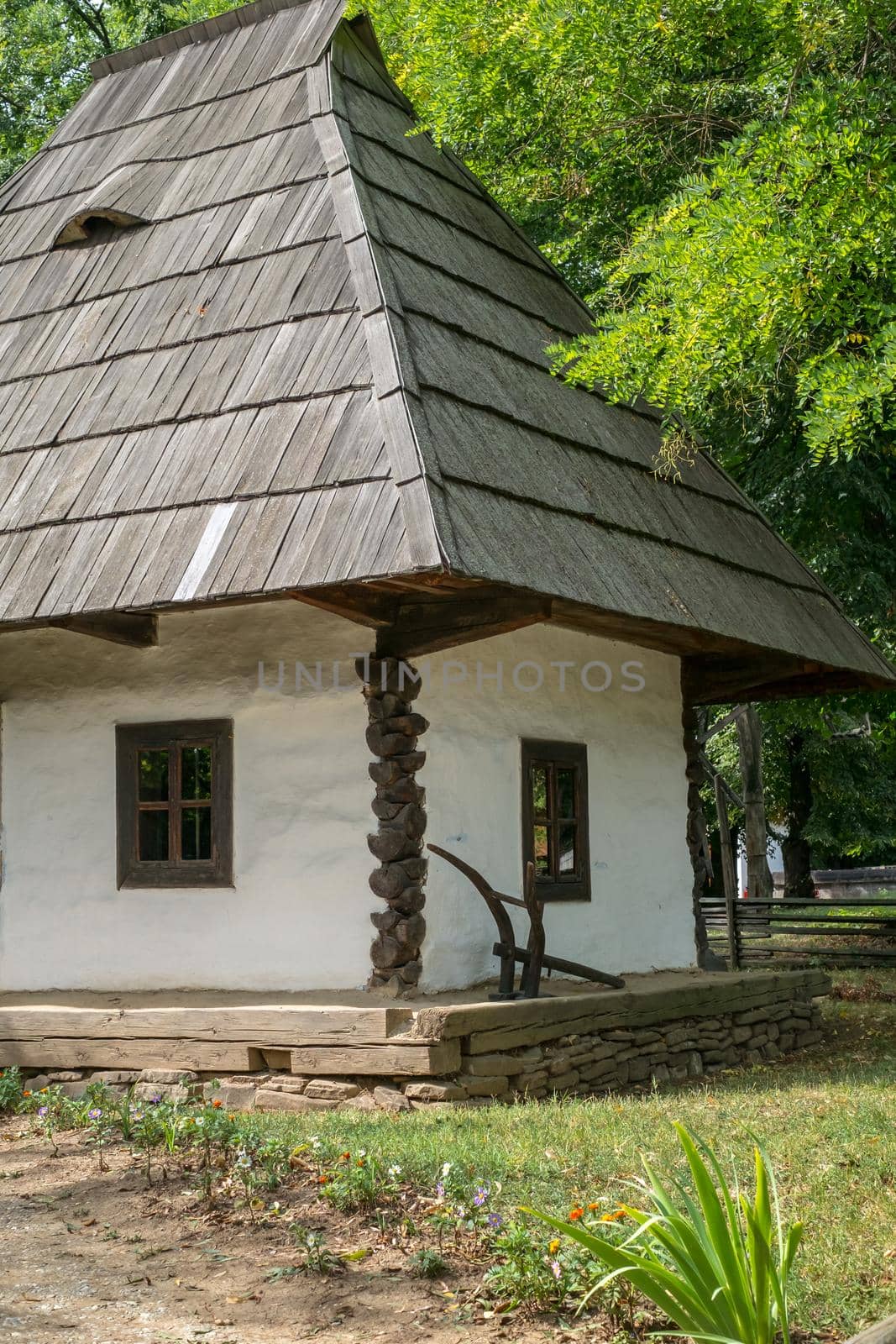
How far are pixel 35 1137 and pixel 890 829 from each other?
71.8 feet

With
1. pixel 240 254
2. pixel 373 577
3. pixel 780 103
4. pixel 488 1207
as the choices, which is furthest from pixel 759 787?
pixel 488 1207

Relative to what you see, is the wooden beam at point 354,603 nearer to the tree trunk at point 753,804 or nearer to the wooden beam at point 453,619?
the wooden beam at point 453,619

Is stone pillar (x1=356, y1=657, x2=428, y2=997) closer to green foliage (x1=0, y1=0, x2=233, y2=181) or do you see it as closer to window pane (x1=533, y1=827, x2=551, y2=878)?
window pane (x1=533, y1=827, x2=551, y2=878)

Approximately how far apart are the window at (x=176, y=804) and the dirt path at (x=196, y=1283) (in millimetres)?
2712

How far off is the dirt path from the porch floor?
1.54m

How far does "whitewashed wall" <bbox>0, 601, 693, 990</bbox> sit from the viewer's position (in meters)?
7.67

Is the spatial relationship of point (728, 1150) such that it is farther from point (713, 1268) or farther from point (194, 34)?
point (194, 34)

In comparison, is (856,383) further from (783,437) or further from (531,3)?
(783,437)

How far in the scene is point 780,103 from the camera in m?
9.45

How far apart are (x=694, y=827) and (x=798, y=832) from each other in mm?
17089

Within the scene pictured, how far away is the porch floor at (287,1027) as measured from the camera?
6789 mm

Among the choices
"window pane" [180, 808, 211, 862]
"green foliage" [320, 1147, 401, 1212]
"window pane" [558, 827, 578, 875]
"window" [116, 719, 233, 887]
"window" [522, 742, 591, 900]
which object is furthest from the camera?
"window pane" [558, 827, 578, 875]

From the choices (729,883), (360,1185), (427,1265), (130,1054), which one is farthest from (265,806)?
(729,883)

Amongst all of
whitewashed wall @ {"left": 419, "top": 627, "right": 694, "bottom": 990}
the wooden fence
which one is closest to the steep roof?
whitewashed wall @ {"left": 419, "top": 627, "right": 694, "bottom": 990}
